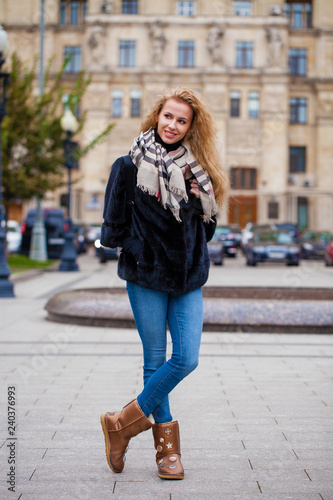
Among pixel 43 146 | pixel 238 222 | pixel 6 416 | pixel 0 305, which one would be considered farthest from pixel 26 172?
pixel 238 222

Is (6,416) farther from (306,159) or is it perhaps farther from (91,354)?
(306,159)

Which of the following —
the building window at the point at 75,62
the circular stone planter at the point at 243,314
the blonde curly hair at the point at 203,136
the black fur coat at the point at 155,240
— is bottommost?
the circular stone planter at the point at 243,314

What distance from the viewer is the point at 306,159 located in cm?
5547

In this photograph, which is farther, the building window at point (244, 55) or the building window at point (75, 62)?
the building window at point (75, 62)

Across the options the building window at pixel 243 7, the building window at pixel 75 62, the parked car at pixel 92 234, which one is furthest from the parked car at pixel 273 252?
the building window at pixel 75 62

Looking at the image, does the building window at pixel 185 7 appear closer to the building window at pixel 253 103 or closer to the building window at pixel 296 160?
the building window at pixel 253 103

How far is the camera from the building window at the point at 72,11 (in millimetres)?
56875

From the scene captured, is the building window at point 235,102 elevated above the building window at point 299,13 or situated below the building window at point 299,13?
below

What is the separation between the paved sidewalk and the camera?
3570 mm

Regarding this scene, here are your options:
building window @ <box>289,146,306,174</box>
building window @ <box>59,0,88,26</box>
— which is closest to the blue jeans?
building window @ <box>289,146,306,174</box>

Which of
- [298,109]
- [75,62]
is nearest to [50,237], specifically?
[75,62]

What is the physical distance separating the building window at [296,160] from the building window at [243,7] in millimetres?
10503

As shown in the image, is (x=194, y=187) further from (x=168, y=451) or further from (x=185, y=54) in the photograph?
(x=185, y=54)

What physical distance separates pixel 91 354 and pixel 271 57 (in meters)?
49.1
